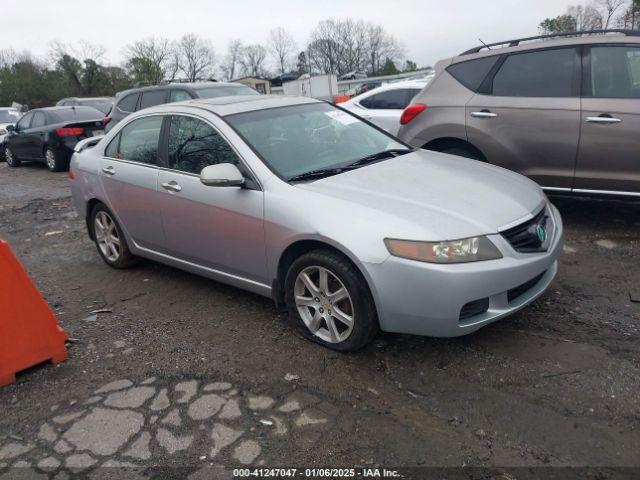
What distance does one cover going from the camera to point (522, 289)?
3248 mm

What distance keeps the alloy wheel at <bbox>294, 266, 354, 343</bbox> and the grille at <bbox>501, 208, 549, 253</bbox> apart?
1.01m

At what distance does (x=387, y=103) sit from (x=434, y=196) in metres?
5.98

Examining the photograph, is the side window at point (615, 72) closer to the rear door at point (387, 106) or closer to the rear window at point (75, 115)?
the rear door at point (387, 106)

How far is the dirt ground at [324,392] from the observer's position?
2.57m

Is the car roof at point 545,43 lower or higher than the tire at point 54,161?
higher

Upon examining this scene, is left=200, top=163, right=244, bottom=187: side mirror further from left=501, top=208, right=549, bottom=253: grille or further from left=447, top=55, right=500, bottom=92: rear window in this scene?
left=447, top=55, right=500, bottom=92: rear window

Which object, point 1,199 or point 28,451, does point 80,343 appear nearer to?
point 28,451

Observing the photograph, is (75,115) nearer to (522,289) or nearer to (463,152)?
(463,152)

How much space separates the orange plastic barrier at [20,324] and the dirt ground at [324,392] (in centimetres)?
13

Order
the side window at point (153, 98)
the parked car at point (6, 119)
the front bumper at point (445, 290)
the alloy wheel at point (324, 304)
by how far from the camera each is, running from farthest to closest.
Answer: the parked car at point (6, 119) → the side window at point (153, 98) → the alloy wheel at point (324, 304) → the front bumper at point (445, 290)

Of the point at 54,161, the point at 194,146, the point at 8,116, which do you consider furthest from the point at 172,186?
the point at 8,116

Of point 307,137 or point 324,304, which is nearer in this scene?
point 324,304

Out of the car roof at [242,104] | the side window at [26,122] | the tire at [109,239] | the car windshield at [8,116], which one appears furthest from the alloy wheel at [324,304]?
the car windshield at [8,116]

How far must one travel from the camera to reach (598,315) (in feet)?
12.0
